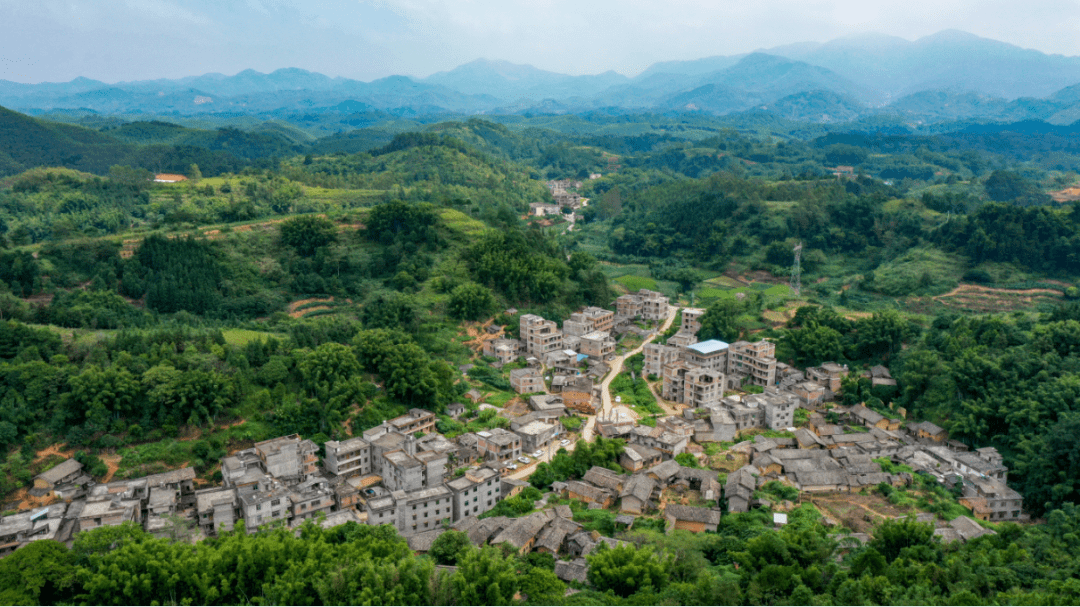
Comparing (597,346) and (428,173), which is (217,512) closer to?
(597,346)

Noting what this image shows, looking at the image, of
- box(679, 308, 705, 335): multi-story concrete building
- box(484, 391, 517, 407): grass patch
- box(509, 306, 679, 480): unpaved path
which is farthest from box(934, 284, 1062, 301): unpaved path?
Result: box(484, 391, 517, 407): grass patch

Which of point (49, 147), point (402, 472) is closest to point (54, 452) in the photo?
point (402, 472)

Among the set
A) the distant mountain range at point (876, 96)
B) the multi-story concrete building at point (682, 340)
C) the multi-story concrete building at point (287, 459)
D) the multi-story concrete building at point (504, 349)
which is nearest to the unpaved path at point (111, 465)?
the multi-story concrete building at point (287, 459)

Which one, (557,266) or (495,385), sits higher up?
(557,266)

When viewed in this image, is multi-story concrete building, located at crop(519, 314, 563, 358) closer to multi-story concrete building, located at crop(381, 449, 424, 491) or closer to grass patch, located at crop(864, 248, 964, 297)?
multi-story concrete building, located at crop(381, 449, 424, 491)

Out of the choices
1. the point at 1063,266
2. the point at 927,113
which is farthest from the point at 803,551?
the point at 927,113

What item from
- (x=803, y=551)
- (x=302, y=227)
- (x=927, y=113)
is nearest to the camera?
(x=803, y=551)

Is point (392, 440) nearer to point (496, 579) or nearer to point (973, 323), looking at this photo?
point (496, 579)
